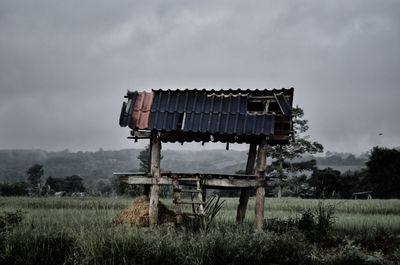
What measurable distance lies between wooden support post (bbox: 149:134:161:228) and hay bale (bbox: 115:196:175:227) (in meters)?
0.40

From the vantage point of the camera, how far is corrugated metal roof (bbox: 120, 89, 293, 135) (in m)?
14.2

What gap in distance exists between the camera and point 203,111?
1457 centimetres

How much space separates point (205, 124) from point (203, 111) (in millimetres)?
496

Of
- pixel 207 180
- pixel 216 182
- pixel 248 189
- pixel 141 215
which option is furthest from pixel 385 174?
pixel 141 215

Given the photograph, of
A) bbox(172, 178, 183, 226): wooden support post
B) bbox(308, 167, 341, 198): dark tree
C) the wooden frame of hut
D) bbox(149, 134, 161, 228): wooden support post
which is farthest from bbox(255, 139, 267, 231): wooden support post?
bbox(308, 167, 341, 198): dark tree

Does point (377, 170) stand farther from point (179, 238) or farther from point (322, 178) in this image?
point (179, 238)

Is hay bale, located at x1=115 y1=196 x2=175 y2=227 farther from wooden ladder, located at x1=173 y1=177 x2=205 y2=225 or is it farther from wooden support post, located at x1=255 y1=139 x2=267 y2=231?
wooden support post, located at x1=255 y1=139 x2=267 y2=231

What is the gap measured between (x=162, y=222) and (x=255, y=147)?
4.31 metres

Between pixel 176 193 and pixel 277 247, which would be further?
pixel 176 193

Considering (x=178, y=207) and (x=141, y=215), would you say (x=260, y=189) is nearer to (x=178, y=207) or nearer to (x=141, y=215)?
(x=178, y=207)

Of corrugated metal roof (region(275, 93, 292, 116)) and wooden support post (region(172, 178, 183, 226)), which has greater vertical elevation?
corrugated metal roof (region(275, 93, 292, 116))

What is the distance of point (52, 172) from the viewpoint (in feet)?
589

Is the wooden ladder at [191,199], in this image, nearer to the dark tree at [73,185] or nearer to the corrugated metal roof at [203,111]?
the corrugated metal roof at [203,111]

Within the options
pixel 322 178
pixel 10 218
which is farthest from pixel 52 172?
pixel 10 218
